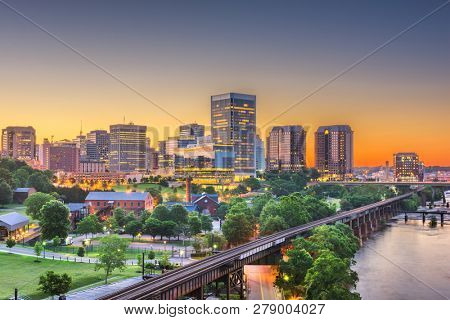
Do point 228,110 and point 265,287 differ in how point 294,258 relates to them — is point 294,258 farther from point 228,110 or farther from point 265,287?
point 228,110

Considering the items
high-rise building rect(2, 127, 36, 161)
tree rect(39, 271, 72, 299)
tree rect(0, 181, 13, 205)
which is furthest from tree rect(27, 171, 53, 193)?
high-rise building rect(2, 127, 36, 161)

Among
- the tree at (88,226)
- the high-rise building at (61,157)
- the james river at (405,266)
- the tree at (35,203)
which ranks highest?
the high-rise building at (61,157)

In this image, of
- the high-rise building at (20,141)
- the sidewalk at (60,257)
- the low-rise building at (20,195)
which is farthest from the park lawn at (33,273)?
the high-rise building at (20,141)

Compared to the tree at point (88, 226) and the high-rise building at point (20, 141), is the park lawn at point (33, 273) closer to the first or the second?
the tree at point (88, 226)

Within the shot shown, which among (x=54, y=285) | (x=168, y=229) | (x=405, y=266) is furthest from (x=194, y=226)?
(x=54, y=285)

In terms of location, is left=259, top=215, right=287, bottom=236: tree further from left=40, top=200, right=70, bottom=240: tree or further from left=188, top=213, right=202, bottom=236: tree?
left=40, top=200, right=70, bottom=240: tree

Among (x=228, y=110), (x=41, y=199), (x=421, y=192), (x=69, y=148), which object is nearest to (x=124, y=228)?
(x=41, y=199)

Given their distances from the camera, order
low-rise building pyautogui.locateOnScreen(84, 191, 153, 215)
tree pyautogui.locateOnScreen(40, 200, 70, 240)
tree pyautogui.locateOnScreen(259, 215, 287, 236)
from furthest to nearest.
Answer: low-rise building pyautogui.locateOnScreen(84, 191, 153, 215) < tree pyautogui.locateOnScreen(259, 215, 287, 236) < tree pyautogui.locateOnScreen(40, 200, 70, 240)
